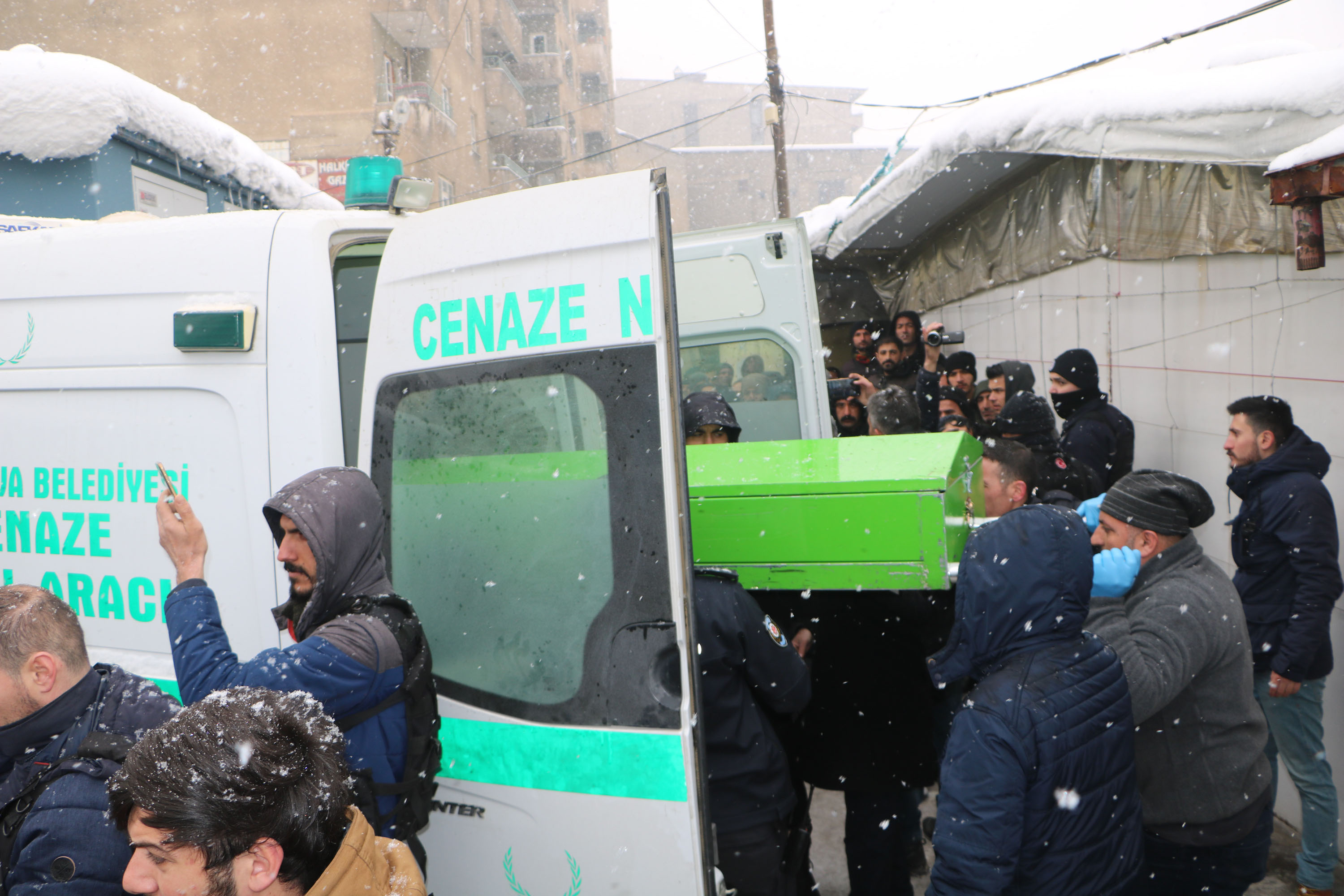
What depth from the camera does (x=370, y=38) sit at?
18.1 m

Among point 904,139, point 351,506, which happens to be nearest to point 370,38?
point 904,139

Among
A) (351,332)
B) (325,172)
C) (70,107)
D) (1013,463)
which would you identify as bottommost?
(1013,463)

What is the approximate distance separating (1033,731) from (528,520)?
1.15 metres

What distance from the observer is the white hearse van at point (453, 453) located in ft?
5.82

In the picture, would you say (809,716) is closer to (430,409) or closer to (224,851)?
(430,409)

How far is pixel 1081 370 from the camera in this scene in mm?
4707

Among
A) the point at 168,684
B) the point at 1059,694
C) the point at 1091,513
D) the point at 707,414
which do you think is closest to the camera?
the point at 1059,694

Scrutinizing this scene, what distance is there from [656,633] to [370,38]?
19.5 metres

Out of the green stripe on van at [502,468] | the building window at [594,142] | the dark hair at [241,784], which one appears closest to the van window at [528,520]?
the green stripe on van at [502,468]

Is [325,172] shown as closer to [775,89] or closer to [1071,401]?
[775,89]

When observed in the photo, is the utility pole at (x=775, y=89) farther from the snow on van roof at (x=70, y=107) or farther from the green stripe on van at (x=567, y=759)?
the green stripe on van at (x=567, y=759)

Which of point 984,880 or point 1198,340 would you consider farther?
point 1198,340

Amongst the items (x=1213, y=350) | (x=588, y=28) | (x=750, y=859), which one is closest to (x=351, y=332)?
(x=750, y=859)

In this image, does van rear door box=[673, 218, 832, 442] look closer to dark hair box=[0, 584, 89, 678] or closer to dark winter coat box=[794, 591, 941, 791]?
dark winter coat box=[794, 591, 941, 791]
